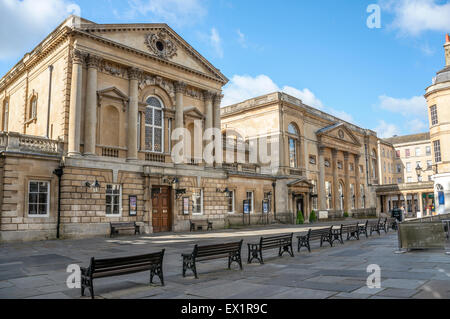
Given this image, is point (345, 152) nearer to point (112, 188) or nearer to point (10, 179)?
point (112, 188)

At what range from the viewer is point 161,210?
2467cm

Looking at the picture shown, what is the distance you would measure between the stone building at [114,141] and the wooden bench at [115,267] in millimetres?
12831

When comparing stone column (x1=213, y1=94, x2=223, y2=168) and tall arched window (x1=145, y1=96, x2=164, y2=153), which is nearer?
tall arched window (x1=145, y1=96, x2=164, y2=153)

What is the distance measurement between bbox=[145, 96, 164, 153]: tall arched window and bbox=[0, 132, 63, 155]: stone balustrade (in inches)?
241

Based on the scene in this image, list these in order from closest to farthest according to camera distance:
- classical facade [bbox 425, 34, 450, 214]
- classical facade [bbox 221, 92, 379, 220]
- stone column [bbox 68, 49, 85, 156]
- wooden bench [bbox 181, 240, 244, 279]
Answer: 1. wooden bench [bbox 181, 240, 244, 279]
2. stone column [bbox 68, 49, 85, 156]
3. classical facade [bbox 425, 34, 450, 214]
4. classical facade [bbox 221, 92, 379, 220]

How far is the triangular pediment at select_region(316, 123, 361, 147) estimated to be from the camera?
44.0 m

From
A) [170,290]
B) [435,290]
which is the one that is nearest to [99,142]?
[170,290]

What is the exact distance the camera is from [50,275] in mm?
9859

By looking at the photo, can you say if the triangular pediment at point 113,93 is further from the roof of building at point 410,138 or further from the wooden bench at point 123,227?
the roof of building at point 410,138

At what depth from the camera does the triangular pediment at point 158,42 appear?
23.0 m

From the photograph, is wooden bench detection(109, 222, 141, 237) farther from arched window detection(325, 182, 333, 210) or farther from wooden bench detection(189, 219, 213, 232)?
arched window detection(325, 182, 333, 210)

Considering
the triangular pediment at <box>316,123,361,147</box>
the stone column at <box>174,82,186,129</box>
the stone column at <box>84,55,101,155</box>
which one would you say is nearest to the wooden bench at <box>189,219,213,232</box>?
the stone column at <box>174,82,186,129</box>

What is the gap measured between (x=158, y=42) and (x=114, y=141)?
803 cm
